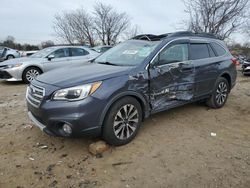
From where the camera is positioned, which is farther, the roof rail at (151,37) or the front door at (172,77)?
the roof rail at (151,37)

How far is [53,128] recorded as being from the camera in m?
2.99

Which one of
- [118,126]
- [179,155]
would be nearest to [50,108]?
[118,126]

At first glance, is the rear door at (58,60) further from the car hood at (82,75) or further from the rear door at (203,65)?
the rear door at (203,65)

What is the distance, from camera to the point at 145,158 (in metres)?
3.09

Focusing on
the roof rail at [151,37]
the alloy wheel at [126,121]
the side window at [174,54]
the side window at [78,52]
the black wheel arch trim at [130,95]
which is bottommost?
the alloy wheel at [126,121]

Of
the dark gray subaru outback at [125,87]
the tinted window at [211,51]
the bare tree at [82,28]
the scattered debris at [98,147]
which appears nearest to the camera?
the dark gray subaru outback at [125,87]

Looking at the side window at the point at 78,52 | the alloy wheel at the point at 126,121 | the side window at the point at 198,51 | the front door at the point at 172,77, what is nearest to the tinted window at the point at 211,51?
the side window at the point at 198,51

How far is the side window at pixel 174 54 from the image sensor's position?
12.3 feet

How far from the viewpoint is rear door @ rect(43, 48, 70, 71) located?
836 centimetres

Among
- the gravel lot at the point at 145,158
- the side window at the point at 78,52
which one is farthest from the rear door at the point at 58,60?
the gravel lot at the point at 145,158

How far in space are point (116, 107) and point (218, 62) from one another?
285 cm

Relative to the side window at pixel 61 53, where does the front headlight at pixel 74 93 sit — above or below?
below

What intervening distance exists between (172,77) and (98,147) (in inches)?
66.5

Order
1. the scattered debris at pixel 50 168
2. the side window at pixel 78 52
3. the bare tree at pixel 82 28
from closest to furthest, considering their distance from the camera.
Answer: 1. the scattered debris at pixel 50 168
2. the side window at pixel 78 52
3. the bare tree at pixel 82 28
